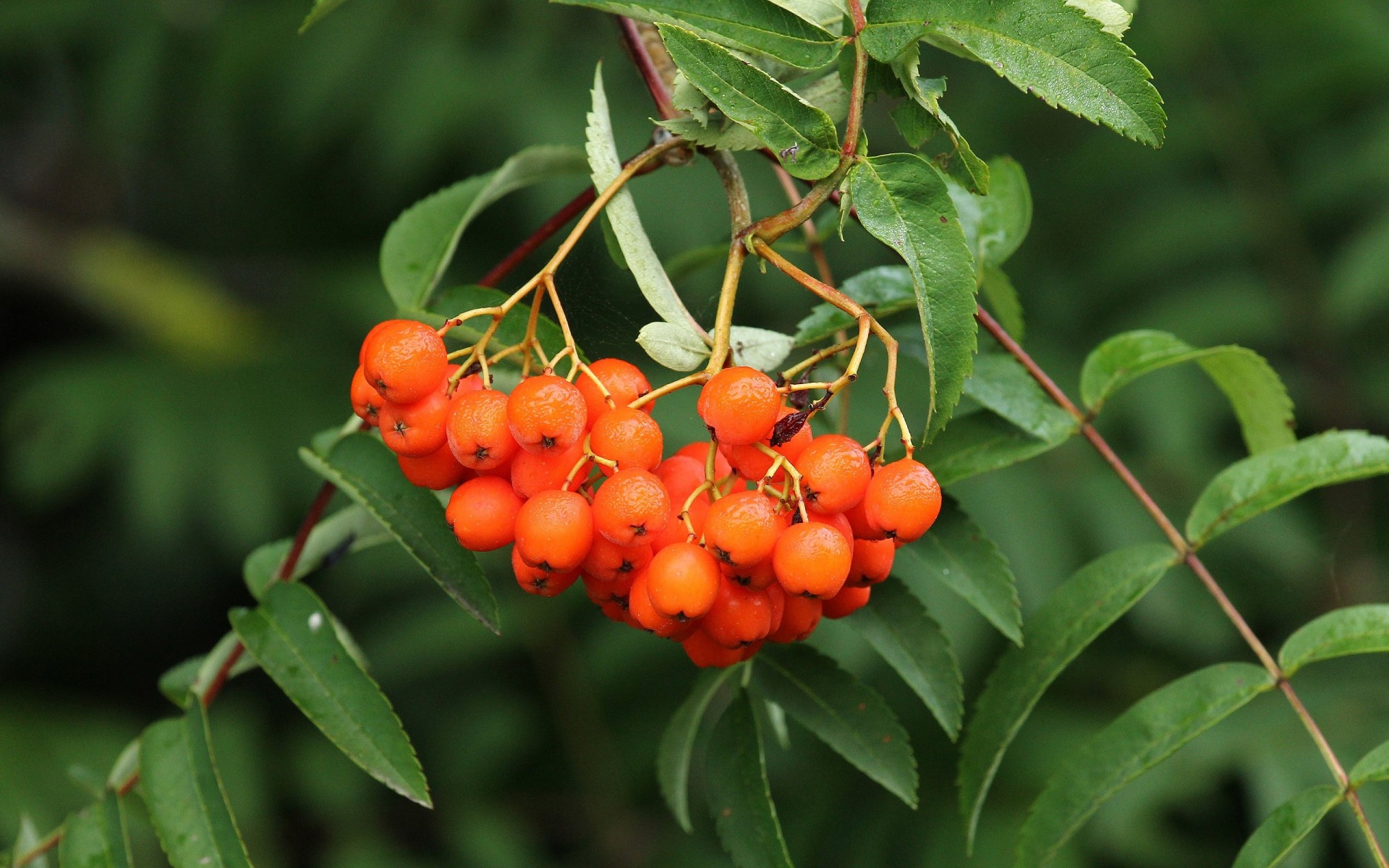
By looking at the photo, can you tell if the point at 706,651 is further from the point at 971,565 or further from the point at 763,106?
the point at 763,106

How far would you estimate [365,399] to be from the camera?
112 cm

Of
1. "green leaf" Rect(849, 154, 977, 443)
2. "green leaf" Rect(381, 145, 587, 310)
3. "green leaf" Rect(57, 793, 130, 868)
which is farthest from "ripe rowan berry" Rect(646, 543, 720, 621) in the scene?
"green leaf" Rect(57, 793, 130, 868)

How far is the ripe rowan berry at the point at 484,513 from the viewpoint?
3.63 feet

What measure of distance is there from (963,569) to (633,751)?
1972 mm

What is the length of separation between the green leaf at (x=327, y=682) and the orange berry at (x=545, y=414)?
0.43 meters

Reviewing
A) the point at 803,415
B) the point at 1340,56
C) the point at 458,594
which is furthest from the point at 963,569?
the point at 1340,56

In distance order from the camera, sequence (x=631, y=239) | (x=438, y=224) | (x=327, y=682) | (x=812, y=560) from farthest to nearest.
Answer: (x=438, y=224)
(x=327, y=682)
(x=631, y=239)
(x=812, y=560)

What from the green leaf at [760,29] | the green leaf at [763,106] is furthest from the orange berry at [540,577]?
the green leaf at [760,29]

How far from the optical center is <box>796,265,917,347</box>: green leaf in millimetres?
1363

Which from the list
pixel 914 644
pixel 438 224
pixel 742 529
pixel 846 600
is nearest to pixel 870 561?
pixel 846 600

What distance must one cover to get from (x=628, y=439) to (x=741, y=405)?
121 mm

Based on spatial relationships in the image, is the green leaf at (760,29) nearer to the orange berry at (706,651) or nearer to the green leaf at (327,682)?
the orange berry at (706,651)

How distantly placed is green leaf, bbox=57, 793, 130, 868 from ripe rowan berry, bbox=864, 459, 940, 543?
1.08 m

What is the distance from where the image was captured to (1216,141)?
131 inches
